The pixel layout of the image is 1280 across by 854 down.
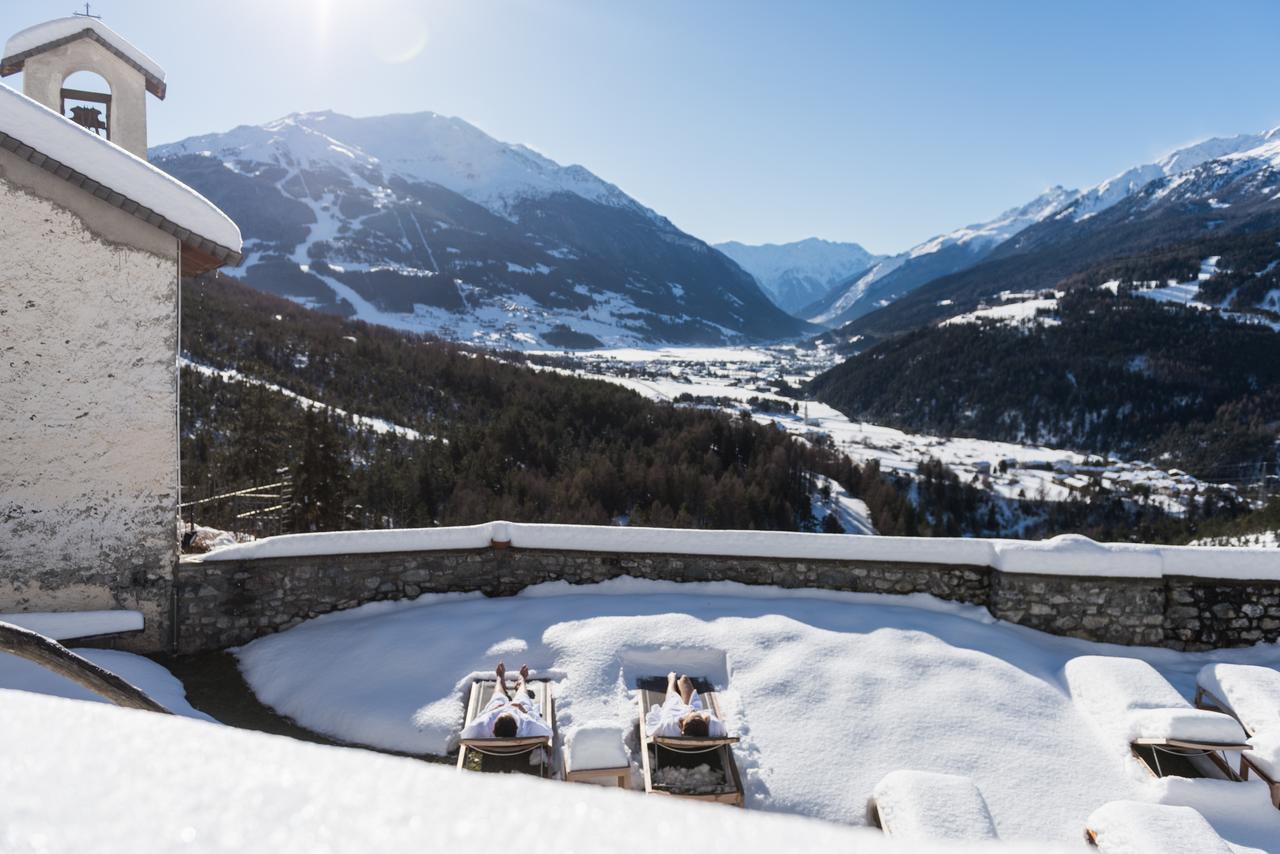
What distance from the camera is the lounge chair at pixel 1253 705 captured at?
550 cm

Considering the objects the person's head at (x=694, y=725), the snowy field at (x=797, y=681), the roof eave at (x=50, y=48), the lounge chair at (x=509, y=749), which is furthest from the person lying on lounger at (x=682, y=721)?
the roof eave at (x=50, y=48)

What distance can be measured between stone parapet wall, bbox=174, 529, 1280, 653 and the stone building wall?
12mm

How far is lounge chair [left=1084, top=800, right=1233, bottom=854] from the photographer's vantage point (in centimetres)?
451

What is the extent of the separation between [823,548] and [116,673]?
7051 millimetres

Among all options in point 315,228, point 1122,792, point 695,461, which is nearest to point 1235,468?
point 695,461

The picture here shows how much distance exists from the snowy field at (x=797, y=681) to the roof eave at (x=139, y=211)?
4421mm

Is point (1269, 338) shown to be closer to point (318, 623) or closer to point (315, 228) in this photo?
point (318, 623)

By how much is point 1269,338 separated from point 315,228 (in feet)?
634

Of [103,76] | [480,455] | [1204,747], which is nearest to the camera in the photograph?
[1204,747]

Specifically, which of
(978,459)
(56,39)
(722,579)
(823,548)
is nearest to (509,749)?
(722,579)

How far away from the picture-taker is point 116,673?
576 centimetres

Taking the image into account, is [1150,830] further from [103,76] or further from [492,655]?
[103,76]

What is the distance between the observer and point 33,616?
287 inches

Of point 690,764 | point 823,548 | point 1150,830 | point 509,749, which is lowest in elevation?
point 690,764
